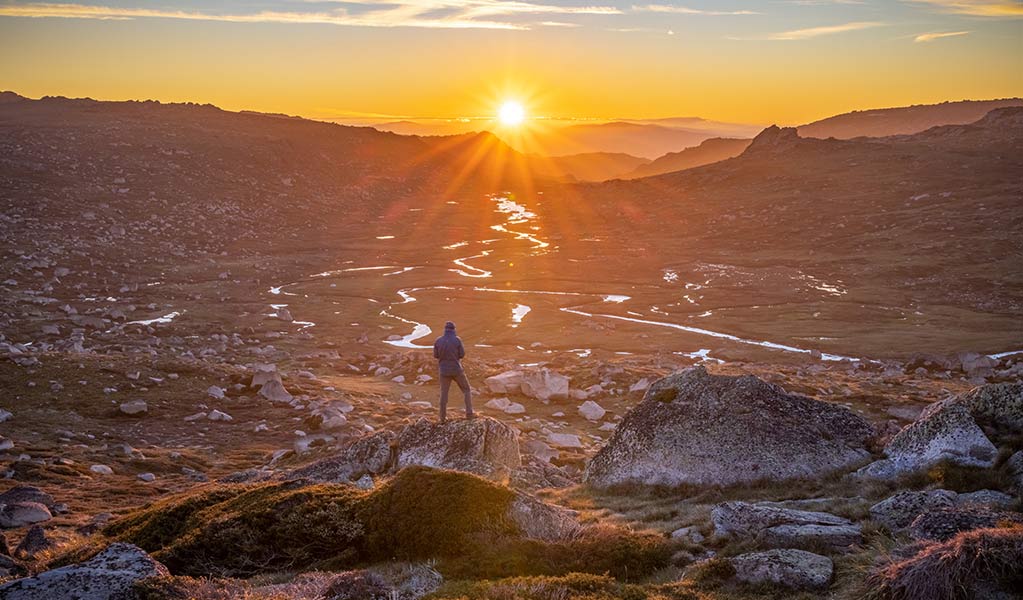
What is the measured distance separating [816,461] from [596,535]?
775cm

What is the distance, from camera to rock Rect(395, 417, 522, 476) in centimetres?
1988

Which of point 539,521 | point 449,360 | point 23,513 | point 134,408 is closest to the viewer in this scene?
point 539,521

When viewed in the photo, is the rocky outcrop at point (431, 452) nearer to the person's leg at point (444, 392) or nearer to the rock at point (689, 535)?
the person's leg at point (444, 392)

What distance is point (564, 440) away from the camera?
2795 cm

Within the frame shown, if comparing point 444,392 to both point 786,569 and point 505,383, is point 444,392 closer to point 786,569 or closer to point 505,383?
point 786,569

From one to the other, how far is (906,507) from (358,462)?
12.9m

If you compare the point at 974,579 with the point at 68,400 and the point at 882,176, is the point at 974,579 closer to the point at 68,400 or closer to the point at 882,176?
the point at 68,400

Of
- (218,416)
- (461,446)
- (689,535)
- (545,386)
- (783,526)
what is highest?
(783,526)

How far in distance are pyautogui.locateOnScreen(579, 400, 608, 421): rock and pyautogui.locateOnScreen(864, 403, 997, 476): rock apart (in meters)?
16.4

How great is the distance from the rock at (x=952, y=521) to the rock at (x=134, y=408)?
2681 centimetres

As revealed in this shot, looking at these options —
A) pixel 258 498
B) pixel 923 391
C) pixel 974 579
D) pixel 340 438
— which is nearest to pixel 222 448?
pixel 340 438

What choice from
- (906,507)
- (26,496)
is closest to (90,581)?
(906,507)

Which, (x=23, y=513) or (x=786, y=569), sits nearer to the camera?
(x=786, y=569)

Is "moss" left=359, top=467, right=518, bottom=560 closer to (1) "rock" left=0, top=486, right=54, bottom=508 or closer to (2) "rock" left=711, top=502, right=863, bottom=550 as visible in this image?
(2) "rock" left=711, top=502, right=863, bottom=550
